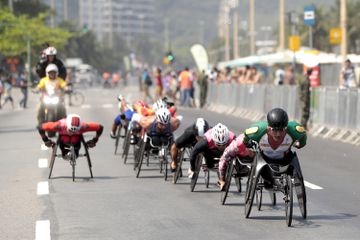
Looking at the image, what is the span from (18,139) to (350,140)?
7.83 m

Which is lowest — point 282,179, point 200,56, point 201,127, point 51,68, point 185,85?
point 185,85

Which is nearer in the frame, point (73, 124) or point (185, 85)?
point (73, 124)

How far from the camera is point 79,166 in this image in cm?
1797

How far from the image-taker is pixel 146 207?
1230 cm

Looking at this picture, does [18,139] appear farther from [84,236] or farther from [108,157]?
[84,236]

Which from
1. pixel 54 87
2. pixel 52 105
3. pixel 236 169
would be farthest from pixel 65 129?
pixel 52 105

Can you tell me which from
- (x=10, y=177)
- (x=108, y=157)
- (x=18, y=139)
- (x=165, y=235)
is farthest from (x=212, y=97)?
(x=165, y=235)

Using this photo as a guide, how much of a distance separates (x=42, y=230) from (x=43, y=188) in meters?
3.99

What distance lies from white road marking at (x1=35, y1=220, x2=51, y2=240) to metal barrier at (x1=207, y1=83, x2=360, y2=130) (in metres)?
14.0

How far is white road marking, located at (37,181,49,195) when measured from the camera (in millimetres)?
13980

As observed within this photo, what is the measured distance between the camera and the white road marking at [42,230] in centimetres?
1005

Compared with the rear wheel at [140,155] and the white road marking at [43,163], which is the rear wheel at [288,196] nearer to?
the rear wheel at [140,155]

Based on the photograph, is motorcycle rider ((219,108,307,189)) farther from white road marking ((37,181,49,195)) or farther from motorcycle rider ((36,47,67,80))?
motorcycle rider ((36,47,67,80))

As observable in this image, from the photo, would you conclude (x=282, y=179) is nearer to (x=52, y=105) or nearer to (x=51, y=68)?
(x=51, y=68)
